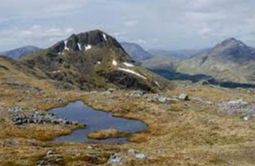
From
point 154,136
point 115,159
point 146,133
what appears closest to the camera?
point 115,159

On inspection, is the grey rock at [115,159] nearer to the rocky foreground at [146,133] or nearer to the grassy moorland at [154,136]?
the rocky foreground at [146,133]

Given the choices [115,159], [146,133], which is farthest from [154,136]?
→ [115,159]

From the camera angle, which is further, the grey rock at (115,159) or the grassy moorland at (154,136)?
the grassy moorland at (154,136)

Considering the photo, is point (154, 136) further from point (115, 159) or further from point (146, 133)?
point (115, 159)

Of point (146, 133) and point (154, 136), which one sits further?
point (146, 133)

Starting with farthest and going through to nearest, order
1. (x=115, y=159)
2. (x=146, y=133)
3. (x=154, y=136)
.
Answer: (x=146, y=133) < (x=154, y=136) < (x=115, y=159)

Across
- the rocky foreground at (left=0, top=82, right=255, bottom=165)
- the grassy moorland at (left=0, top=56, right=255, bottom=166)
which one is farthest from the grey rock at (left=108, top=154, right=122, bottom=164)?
the grassy moorland at (left=0, top=56, right=255, bottom=166)

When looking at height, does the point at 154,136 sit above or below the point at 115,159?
below

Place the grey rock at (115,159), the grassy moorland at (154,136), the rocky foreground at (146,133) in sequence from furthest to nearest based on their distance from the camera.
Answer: the grassy moorland at (154,136) < the rocky foreground at (146,133) < the grey rock at (115,159)

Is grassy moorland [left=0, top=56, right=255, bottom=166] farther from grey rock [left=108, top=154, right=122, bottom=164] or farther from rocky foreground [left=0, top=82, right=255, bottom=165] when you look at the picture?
grey rock [left=108, top=154, right=122, bottom=164]

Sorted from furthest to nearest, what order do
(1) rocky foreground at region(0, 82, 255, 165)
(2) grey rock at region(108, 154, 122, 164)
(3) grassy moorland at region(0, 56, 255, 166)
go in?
(3) grassy moorland at region(0, 56, 255, 166) → (1) rocky foreground at region(0, 82, 255, 165) → (2) grey rock at region(108, 154, 122, 164)

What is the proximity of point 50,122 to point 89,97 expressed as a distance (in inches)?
1477

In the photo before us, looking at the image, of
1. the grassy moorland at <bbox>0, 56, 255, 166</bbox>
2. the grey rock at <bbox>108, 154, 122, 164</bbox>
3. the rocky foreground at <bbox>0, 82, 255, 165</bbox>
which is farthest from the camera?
the grassy moorland at <bbox>0, 56, 255, 166</bbox>

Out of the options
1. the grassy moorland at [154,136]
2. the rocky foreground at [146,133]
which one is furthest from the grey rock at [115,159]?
the grassy moorland at [154,136]
